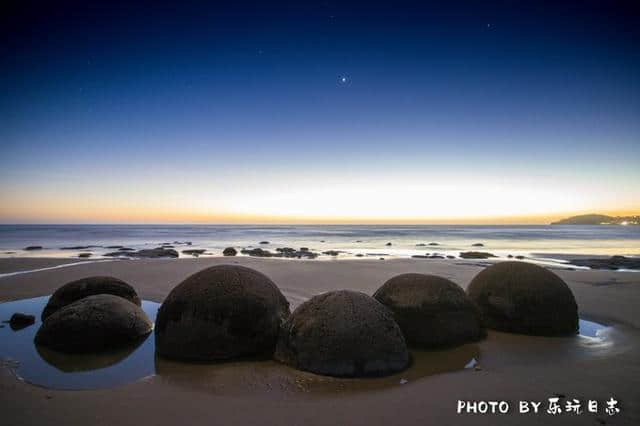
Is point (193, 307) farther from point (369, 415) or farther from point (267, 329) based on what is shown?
point (369, 415)

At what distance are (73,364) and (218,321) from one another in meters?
2.28

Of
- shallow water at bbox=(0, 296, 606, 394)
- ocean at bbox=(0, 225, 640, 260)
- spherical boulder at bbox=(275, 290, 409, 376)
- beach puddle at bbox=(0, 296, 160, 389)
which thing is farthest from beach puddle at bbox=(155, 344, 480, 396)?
ocean at bbox=(0, 225, 640, 260)

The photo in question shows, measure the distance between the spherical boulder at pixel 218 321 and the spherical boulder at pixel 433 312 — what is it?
6.94 ft

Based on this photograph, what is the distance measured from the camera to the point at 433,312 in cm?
636

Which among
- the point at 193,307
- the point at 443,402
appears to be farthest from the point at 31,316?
the point at 443,402

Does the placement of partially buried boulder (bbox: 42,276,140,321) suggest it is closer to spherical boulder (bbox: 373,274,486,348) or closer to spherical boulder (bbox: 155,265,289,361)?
spherical boulder (bbox: 155,265,289,361)

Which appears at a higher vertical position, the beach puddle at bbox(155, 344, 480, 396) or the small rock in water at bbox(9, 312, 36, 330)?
the small rock in water at bbox(9, 312, 36, 330)

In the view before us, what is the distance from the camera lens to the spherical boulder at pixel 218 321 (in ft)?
18.3

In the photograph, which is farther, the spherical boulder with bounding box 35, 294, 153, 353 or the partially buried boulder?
the partially buried boulder

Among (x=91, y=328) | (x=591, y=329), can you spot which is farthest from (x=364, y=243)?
(x=91, y=328)

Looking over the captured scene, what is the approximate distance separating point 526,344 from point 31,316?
386 inches

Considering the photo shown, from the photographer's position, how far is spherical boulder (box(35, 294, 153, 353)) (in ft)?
20.0

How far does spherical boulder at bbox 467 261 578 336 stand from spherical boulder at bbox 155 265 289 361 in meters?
4.22

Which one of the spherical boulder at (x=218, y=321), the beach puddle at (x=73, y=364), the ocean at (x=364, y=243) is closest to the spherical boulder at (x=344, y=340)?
the spherical boulder at (x=218, y=321)
